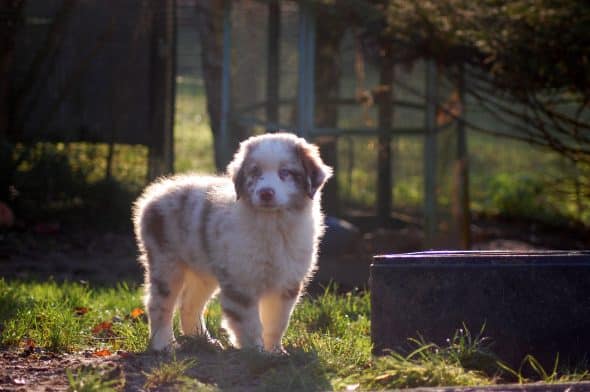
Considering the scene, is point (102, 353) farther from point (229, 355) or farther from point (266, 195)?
point (266, 195)

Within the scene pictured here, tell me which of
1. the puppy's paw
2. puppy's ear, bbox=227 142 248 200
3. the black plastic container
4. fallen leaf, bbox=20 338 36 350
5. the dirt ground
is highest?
puppy's ear, bbox=227 142 248 200

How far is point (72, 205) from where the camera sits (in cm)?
1183

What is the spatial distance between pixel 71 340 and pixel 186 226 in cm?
92

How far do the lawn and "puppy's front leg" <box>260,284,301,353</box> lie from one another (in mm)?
101

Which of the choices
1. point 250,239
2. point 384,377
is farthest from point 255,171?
point 384,377

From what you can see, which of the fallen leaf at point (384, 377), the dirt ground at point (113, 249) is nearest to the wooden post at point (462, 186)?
the dirt ground at point (113, 249)

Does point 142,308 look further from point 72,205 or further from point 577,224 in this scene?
point 577,224

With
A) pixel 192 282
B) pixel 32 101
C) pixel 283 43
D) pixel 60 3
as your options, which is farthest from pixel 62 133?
pixel 192 282

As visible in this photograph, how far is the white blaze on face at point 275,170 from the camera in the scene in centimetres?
545

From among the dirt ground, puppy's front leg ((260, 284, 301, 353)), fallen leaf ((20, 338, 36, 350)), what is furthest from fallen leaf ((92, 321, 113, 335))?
puppy's front leg ((260, 284, 301, 353))

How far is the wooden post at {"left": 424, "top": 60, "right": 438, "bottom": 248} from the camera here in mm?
11008

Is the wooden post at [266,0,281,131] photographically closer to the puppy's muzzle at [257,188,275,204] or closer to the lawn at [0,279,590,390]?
the lawn at [0,279,590,390]

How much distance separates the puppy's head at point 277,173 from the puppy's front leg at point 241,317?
19.3 inches

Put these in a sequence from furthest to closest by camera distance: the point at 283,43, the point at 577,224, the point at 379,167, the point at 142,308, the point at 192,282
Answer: the point at 577,224
the point at 379,167
the point at 283,43
the point at 142,308
the point at 192,282
